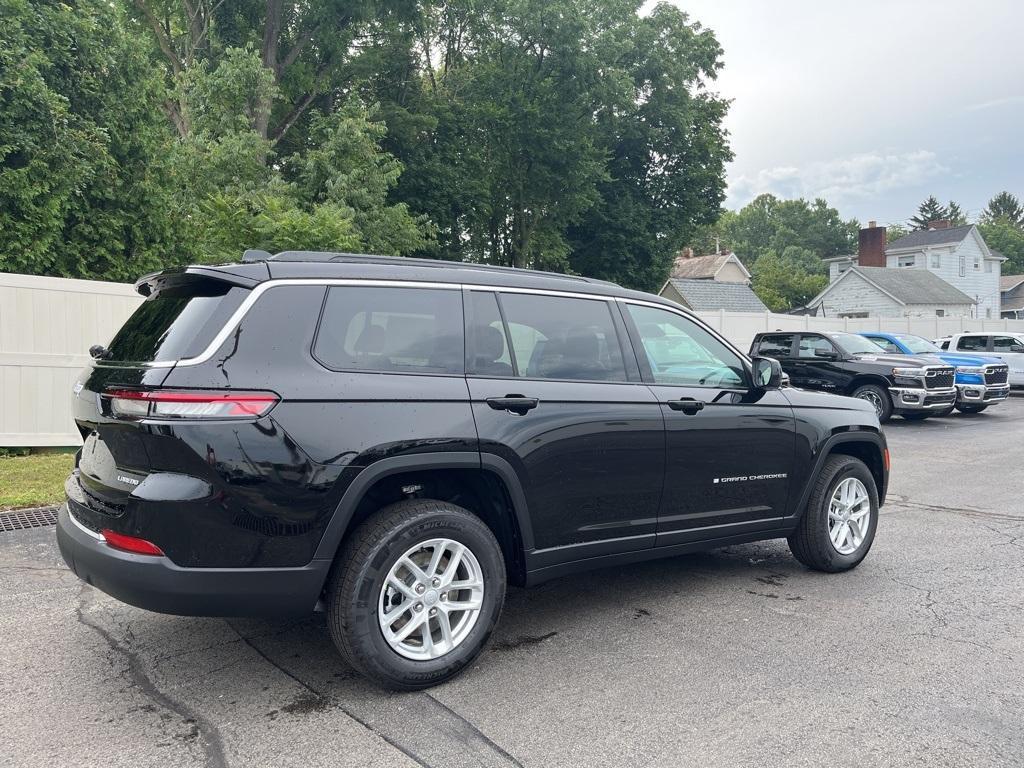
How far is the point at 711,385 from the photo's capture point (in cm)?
468

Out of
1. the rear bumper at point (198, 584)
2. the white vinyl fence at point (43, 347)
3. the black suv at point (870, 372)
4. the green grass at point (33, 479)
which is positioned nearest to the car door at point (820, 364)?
the black suv at point (870, 372)

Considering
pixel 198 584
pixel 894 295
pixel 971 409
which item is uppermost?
pixel 894 295

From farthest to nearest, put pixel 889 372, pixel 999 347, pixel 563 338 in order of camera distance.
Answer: pixel 999 347, pixel 889 372, pixel 563 338

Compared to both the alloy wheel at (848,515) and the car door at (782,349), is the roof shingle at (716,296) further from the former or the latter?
the alloy wheel at (848,515)

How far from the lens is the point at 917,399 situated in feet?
46.9

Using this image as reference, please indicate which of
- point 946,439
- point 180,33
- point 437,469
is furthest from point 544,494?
point 180,33

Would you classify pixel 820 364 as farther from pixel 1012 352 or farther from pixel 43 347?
pixel 43 347

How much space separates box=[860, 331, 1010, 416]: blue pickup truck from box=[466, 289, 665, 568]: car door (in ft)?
42.8

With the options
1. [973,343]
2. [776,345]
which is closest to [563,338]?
[776,345]

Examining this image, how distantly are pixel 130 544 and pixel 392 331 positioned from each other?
1.37 meters

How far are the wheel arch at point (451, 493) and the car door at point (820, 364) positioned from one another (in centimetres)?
1241

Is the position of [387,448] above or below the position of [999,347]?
above

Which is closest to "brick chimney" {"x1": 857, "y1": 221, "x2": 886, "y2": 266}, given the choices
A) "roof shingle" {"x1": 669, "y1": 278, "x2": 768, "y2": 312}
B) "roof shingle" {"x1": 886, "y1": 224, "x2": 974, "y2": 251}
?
"roof shingle" {"x1": 886, "y1": 224, "x2": 974, "y2": 251}

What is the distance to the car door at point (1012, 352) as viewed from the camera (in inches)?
819
